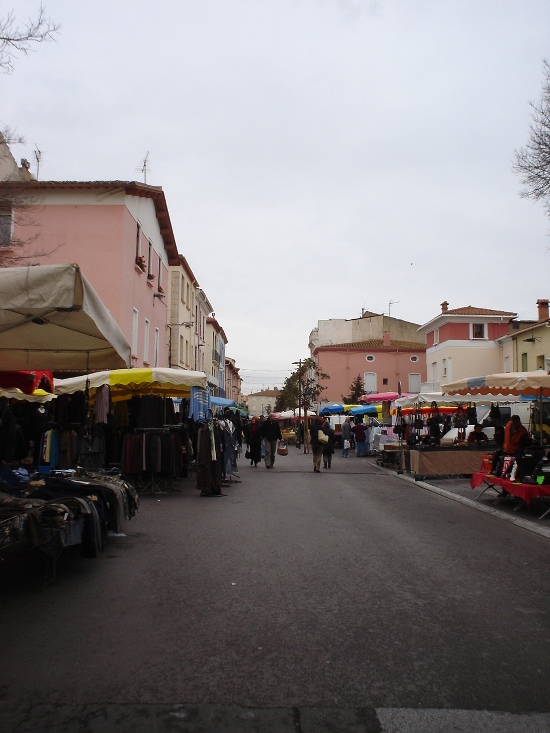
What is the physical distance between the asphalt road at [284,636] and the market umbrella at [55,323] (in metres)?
2.49

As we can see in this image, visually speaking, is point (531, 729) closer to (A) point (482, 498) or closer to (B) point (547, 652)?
(B) point (547, 652)

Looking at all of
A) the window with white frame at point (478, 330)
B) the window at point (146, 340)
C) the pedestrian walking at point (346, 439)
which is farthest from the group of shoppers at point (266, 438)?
the window with white frame at point (478, 330)

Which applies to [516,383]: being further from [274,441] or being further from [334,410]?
[334,410]

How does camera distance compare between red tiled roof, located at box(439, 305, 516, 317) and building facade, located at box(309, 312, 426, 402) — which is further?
building facade, located at box(309, 312, 426, 402)

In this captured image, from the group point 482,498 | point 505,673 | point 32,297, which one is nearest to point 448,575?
point 505,673

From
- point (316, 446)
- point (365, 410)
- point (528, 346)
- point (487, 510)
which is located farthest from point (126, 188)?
point (528, 346)

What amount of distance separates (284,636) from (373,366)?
223 feet

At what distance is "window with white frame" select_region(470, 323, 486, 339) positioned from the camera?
47.8 metres

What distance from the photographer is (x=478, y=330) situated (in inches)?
1890

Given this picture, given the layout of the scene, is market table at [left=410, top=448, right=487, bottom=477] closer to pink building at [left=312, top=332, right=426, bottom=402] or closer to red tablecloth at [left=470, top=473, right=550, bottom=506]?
red tablecloth at [left=470, top=473, right=550, bottom=506]

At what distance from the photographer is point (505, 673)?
4.07 m

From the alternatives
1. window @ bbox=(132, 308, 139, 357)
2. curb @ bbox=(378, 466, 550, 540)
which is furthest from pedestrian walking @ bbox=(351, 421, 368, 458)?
curb @ bbox=(378, 466, 550, 540)

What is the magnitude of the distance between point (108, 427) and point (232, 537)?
22.2 feet

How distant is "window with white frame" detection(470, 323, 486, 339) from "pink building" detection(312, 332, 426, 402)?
23.2 m
